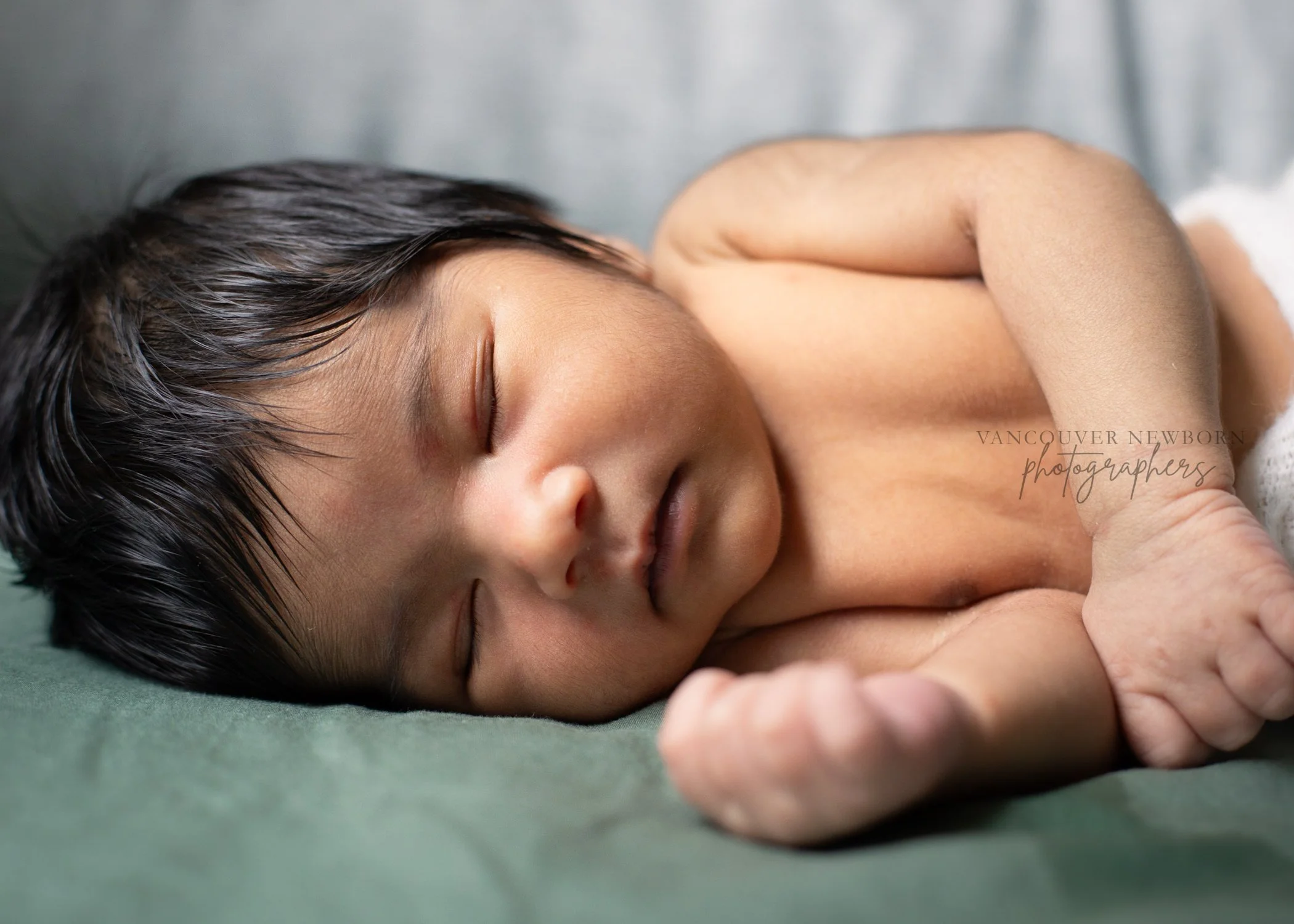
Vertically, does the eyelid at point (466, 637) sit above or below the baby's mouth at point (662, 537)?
below

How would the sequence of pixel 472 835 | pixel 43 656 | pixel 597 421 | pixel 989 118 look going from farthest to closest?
pixel 989 118 → pixel 43 656 → pixel 597 421 → pixel 472 835

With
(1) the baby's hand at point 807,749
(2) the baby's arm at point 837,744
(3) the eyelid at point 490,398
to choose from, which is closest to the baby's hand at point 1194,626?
(2) the baby's arm at point 837,744

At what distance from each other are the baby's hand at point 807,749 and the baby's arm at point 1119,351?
0.23 meters

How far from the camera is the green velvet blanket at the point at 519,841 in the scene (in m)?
0.52

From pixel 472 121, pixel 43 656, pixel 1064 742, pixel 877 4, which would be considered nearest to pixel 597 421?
pixel 1064 742

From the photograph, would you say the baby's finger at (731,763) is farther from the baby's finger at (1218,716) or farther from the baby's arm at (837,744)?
the baby's finger at (1218,716)

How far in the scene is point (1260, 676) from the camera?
2.31 feet

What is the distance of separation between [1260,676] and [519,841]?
1.61 feet

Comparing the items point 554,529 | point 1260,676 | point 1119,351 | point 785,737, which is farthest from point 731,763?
point 1119,351

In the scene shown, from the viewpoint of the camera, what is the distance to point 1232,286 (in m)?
1.06

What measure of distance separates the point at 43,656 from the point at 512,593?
46cm

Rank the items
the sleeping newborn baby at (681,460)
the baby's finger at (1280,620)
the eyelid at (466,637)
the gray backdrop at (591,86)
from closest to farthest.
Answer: the baby's finger at (1280,620) → the sleeping newborn baby at (681,460) → the eyelid at (466,637) → the gray backdrop at (591,86)

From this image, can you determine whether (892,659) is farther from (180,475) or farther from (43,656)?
(43,656)

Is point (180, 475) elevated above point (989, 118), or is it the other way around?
point (989, 118)
